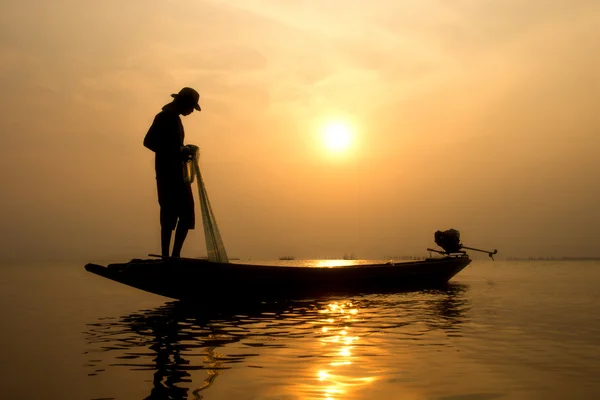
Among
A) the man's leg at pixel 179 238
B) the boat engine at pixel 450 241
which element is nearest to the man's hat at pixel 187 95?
the man's leg at pixel 179 238

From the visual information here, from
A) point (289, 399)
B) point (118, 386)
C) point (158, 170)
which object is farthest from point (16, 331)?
point (289, 399)

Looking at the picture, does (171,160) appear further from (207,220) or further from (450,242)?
(450,242)

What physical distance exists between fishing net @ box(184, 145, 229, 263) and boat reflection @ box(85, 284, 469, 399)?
1.52 meters

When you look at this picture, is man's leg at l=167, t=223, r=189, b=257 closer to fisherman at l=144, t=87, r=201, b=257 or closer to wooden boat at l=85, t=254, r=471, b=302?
fisherman at l=144, t=87, r=201, b=257

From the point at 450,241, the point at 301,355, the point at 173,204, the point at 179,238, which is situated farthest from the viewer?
the point at 450,241

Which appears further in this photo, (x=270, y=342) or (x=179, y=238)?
(x=179, y=238)

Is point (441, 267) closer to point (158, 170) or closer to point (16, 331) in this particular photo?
point (158, 170)

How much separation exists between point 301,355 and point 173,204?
18.4 ft

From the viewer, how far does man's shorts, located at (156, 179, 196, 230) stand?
11.6 m

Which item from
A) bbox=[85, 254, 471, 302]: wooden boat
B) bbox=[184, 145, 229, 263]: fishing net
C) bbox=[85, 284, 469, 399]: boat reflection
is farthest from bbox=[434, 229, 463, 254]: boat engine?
bbox=[184, 145, 229, 263]: fishing net

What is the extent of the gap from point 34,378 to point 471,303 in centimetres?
1392

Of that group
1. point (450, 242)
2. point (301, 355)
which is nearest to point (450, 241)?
point (450, 242)

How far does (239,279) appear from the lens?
1325 cm

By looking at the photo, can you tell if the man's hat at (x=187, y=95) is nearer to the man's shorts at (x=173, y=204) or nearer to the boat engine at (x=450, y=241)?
the man's shorts at (x=173, y=204)
